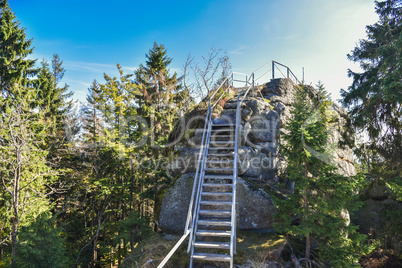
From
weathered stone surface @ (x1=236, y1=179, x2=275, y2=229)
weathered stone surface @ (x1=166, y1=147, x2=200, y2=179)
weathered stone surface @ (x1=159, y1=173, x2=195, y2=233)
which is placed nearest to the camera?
weathered stone surface @ (x1=236, y1=179, x2=275, y2=229)

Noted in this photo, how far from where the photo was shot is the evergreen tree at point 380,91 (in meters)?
8.20

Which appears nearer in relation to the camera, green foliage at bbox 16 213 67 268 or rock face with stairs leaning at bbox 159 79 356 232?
rock face with stairs leaning at bbox 159 79 356 232

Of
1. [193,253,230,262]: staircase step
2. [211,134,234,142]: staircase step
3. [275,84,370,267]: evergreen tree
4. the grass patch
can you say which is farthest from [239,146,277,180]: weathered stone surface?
[193,253,230,262]: staircase step

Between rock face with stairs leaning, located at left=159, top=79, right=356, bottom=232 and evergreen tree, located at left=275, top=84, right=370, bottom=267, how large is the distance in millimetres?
857

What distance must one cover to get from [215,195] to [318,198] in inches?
118

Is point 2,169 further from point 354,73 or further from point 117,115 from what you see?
point 354,73

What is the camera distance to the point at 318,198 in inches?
223

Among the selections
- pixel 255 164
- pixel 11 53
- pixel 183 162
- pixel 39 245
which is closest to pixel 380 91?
pixel 255 164

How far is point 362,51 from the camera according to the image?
33.4 ft

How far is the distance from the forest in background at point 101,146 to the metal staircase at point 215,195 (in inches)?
94.8

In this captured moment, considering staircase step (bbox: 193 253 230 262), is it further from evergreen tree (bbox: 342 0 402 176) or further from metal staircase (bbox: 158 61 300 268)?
evergreen tree (bbox: 342 0 402 176)

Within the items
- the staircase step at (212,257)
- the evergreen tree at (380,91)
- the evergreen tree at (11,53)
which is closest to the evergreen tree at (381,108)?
the evergreen tree at (380,91)

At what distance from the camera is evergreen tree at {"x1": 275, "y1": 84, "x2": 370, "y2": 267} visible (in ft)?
17.7

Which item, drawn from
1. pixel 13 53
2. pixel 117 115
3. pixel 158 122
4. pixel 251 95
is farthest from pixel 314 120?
pixel 13 53
